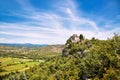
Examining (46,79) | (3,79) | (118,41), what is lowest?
(3,79)

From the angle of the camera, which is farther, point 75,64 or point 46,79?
point 75,64

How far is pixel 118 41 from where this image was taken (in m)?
52.9

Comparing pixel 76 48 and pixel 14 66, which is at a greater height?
pixel 76 48

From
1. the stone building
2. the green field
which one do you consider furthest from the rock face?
the green field

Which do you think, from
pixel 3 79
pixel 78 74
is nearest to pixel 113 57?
pixel 78 74

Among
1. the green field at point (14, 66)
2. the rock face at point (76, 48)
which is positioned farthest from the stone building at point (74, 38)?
the green field at point (14, 66)

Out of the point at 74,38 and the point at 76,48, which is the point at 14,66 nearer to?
the point at 74,38

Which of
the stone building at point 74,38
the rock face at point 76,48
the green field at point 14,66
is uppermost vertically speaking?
the stone building at point 74,38

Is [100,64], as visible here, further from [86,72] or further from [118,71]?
[118,71]

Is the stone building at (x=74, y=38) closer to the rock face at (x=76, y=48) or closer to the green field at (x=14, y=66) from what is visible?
the rock face at (x=76, y=48)

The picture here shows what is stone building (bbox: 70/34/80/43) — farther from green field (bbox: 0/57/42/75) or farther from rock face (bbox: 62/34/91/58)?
green field (bbox: 0/57/42/75)

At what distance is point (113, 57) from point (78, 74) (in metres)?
15.6

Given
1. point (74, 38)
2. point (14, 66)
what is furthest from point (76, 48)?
point (14, 66)

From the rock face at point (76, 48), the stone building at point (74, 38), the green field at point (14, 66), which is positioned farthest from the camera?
the green field at point (14, 66)
